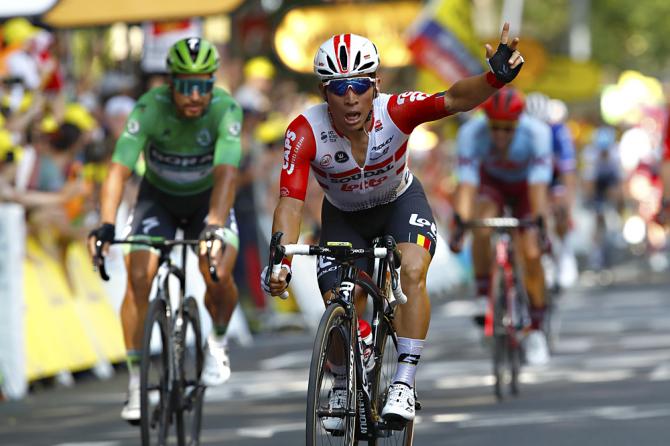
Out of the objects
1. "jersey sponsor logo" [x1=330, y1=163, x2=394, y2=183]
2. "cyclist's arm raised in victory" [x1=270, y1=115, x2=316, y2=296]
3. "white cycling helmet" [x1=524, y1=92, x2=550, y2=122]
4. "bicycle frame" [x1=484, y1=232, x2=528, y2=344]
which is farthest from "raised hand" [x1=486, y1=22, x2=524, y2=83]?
"white cycling helmet" [x1=524, y1=92, x2=550, y2=122]

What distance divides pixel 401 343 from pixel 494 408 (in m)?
3.72

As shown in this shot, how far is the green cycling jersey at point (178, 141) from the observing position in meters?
10.4

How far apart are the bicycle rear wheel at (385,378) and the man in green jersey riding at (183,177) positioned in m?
1.49

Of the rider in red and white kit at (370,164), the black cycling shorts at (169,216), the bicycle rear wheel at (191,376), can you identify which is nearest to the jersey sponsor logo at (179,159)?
the black cycling shorts at (169,216)

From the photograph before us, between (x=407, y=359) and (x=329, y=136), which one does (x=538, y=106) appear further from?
(x=407, y=359)

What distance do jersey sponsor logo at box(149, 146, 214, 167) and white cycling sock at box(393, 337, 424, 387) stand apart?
2634mm

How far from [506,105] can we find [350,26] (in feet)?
59.4

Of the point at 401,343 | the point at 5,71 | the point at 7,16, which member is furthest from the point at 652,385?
the point at 5,71

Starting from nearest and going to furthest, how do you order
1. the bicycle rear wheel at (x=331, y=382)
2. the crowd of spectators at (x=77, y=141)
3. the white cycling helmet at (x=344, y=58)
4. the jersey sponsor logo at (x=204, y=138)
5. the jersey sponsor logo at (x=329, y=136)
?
the bicycle rear wheel at (x=331, y=382) → the white cycling helmet at (x=344, y=58) → the jersey sponsor logo at (x=329, y=136) → the jersey sponsor logo at (x=204, y=138) → the crowd of spectators at (x=77, y=141)

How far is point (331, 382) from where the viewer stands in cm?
798

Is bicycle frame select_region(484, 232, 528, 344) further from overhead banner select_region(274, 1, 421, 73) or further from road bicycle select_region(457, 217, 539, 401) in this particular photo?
overhead banner select_region(274, 1, 421, 73)

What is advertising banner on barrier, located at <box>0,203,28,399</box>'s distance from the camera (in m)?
13.4

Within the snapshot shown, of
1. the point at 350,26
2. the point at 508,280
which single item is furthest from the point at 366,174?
the point at 350,26

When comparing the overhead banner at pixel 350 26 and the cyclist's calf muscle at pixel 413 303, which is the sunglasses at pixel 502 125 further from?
the overhead banner at pixel 350 26
